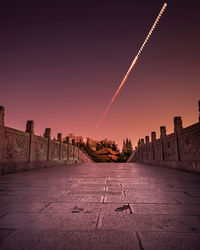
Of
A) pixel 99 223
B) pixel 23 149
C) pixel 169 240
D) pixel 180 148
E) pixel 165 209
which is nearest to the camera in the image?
pixel 169 240

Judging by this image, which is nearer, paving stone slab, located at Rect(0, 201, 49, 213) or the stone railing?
paving stone slab, located at Rect(0, 201, 49, 213)

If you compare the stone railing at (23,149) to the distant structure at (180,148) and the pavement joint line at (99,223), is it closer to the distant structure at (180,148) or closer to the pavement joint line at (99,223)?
the pavement joint line at (99,223)

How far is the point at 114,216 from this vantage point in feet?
8.37

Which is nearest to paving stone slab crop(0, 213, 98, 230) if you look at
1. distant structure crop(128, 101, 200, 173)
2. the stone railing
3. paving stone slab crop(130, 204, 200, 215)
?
paving stone slab crop(130, 204, 200, 215)

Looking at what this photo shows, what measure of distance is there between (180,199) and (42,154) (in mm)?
12721

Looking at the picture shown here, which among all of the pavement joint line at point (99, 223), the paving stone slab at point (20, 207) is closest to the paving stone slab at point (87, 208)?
the paving stone slab at point (20, 207)

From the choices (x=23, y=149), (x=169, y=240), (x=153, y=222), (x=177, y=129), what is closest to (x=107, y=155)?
(x=177, y=129)

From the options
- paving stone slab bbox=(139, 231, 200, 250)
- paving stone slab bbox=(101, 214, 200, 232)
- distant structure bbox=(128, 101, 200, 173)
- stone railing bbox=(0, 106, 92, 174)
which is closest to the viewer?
paving stone slab bbox=(139, 231, 200, 250)

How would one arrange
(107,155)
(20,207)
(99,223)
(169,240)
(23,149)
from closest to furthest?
(169,240)
(99,223)
(20,207)
(23,149)
(107,155)

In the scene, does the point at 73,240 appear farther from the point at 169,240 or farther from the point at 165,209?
the point at 165,209

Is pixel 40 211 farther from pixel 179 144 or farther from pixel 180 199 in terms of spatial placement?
pixel 179 144

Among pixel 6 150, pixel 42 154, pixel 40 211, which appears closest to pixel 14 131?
pixel 6 150

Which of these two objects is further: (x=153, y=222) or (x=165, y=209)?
(x=165, y=209)

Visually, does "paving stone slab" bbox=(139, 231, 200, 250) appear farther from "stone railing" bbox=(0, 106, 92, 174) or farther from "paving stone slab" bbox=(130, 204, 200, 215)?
"stone railing" bbox=(0, 106, 92, 174)
